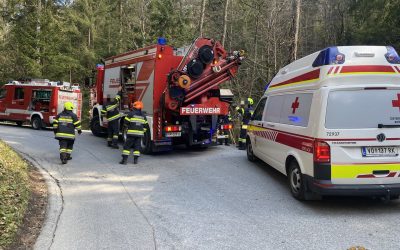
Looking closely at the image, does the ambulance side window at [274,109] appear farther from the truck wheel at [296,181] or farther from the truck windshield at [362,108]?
the truck windshield at [362,108]

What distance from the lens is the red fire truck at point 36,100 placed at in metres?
18.8

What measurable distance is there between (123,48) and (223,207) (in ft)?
77.7

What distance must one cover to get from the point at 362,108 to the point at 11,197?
18.0ft

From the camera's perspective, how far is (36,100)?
19203 millimetres

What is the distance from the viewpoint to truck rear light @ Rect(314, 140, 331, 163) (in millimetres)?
5512

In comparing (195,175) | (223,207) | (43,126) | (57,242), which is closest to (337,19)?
(43,126)

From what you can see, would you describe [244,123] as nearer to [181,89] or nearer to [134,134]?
[181,89]

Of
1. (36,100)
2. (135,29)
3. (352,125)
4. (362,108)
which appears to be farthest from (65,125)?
(135,29)

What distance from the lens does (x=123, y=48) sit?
27.9 metres

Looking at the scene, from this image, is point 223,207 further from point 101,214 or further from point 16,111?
point 16,111

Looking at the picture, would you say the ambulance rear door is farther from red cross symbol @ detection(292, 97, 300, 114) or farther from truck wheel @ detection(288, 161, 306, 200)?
red cross symbol @ detection(292, 97, 300, 114)

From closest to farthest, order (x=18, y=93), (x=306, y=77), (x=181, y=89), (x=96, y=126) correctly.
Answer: (x=306, y=77)
(x=181, y=89)
(x=96, y=126)
(x=18, y=93)


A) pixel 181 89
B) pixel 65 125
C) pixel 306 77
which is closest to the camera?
pixel 306 77

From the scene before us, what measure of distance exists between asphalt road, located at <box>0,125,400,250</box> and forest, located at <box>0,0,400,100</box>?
46.0 ft
